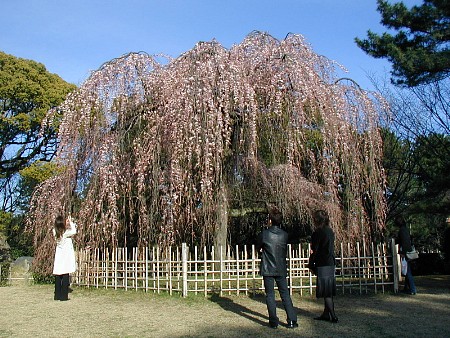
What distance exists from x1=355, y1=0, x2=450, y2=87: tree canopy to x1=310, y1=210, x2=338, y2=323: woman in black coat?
5104mm

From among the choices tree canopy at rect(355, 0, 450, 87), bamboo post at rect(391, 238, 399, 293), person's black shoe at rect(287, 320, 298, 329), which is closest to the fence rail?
bamboo post at rect(391, 238, 399, 293)

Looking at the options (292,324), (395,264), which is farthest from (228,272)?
(395,264)

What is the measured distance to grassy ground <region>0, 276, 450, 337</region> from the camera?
4633 millimetres

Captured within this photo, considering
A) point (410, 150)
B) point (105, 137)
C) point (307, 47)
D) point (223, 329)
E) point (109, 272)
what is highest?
point (307, 47)

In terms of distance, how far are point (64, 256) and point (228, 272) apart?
109 inches

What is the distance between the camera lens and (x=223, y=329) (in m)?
4.75

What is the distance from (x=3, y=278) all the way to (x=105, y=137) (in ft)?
18.9

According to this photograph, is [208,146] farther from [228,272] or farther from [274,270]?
[274,270]

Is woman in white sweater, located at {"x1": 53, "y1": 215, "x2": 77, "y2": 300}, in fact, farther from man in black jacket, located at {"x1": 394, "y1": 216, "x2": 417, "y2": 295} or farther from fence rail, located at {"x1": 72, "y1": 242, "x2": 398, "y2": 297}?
man in black jacket, located at {"x1": 394, "y1": 216, "x2": 417, "y2": 295}

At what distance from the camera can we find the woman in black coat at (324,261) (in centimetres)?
488

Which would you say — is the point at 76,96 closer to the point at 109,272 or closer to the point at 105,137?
the point at 105,137

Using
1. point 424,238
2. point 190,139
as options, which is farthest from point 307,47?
point 424,238

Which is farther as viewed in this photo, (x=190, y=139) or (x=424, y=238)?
(x=424, y=238)

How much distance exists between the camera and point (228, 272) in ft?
23.0
